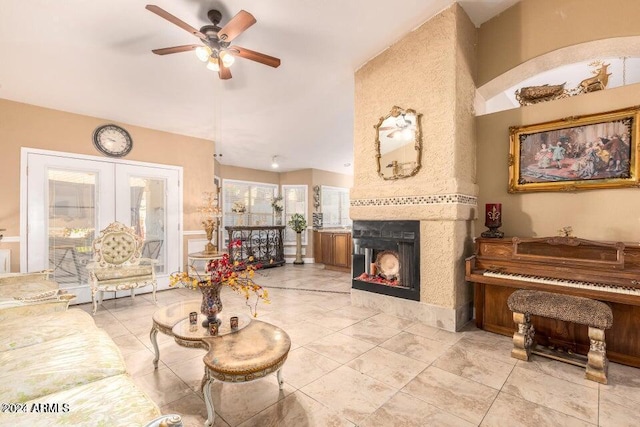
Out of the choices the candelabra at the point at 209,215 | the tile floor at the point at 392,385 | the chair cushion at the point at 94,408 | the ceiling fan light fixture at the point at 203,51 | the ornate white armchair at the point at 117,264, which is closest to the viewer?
the chair cushion at the point at 94,408

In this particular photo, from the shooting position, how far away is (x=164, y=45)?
3.13 metres

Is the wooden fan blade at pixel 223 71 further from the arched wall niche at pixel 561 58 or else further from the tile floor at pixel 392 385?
the arched wall niche at pixel 561 58

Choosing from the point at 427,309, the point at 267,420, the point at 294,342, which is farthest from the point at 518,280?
the point at 267,420

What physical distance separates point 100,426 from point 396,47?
13.6 feet

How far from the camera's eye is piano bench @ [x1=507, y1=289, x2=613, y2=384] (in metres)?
2.11

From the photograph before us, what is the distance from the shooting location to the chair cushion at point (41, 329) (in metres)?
1.77

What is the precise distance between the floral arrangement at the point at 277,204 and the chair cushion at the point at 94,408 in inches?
269

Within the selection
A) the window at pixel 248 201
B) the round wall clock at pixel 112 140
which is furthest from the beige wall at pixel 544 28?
the window at pixel 248 201

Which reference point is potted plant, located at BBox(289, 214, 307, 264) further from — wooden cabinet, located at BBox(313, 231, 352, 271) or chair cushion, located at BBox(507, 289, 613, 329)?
chair cushion, located at BBox(507, 289, 613, 329)

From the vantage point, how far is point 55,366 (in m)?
1.45

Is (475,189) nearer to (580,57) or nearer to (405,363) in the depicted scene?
(580,57)

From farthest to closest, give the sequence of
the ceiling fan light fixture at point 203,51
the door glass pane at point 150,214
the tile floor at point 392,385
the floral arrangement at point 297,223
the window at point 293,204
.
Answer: the window at point 293,204 < the floral arrangement at point 297,223 < the door glass pane at point 150,214 < the ceiling fan light fixture at point 203,51 < the tile floor at point 392,385

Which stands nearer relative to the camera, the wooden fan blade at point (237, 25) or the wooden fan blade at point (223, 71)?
the wooden fan blade at point (237, 25)

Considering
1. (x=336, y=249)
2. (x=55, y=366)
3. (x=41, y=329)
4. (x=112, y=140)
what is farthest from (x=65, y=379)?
(x=336, y=249)
